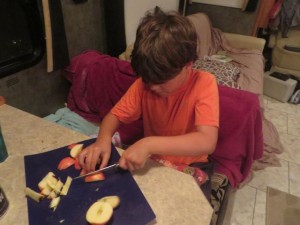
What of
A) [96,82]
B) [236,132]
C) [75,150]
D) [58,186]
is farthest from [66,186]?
[96,82]

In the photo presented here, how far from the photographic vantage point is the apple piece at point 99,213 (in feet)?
1.77

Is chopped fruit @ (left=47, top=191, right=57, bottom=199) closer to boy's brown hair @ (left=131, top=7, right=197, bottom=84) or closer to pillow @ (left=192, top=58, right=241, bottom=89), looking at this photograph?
boy's brown hair @ (left=131, top=7, right=197, bottom=84)

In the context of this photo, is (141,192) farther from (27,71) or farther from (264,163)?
(264,163)

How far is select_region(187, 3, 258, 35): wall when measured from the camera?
114 inches

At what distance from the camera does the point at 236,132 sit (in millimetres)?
1170

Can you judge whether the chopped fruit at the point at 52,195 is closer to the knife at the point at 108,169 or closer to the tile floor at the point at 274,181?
the knife at the point at 108,169

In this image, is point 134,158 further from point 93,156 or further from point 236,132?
point 236,132

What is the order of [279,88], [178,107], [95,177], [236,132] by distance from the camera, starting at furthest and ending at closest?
[279,88] → [236,132] → [178,107] → [95,177]

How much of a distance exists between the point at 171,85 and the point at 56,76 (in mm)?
1056

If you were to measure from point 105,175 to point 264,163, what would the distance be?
1.51 meters

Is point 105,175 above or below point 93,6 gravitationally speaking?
below

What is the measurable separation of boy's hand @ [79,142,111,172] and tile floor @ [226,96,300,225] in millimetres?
1056

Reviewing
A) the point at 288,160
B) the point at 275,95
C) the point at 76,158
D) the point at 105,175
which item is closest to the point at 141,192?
the point at 105,175

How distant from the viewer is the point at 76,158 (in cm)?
73
